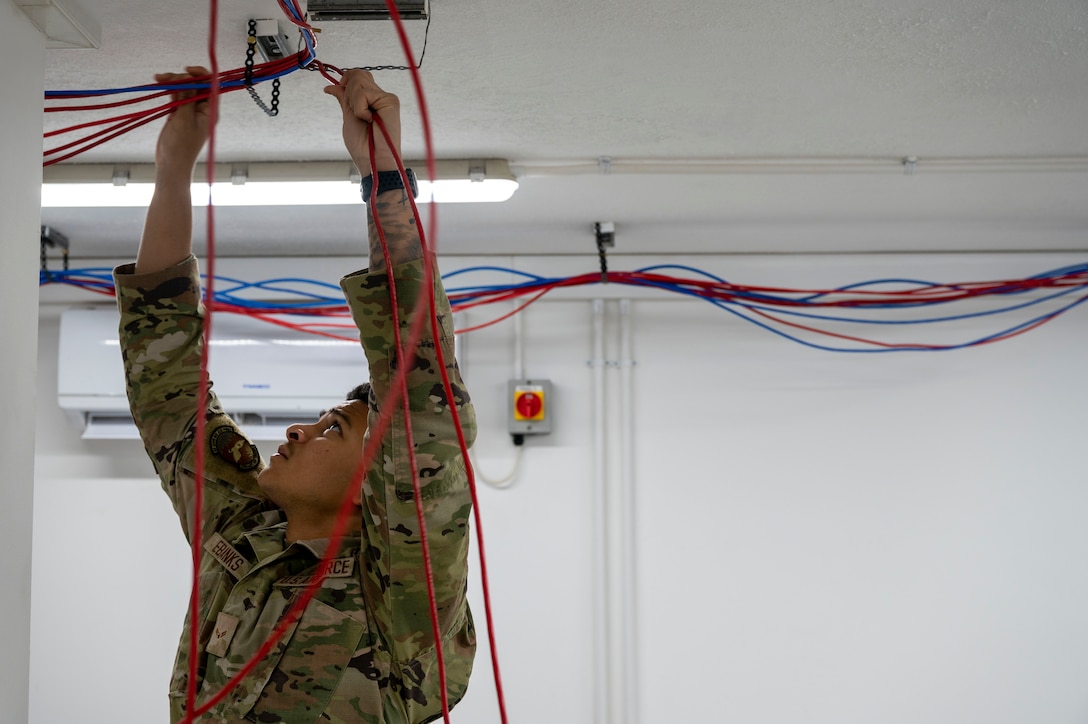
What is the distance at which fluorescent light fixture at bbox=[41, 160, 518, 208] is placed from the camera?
2.26 m

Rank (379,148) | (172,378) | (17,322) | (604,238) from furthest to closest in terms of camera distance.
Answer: (604,238) < (172,378) < (379,148) < (17,322)

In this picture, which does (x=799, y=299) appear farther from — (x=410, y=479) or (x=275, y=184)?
(x=410, y=479)

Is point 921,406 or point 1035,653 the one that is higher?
point 921,406

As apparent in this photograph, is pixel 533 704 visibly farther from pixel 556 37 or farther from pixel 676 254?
pixel 556 37

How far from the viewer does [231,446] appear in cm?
183

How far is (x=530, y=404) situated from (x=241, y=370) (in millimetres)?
883

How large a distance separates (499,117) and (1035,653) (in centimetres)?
229

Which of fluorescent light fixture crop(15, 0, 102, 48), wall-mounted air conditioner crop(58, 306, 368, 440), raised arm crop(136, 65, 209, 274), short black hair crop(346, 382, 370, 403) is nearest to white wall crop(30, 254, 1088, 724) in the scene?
wall-mounted air conditioner crop(58, 306, 368, 440)

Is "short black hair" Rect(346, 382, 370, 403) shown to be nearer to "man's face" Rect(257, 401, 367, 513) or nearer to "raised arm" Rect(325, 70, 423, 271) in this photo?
"man's face" Rect(257, 401, 367, 513)

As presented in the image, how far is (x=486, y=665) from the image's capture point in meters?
2.93

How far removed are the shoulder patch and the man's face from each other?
72 millimetres

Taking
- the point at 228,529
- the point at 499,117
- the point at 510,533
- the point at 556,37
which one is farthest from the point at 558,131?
the point at 510,533

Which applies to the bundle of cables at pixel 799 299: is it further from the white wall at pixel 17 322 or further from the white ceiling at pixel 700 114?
the white wall at pixel 17 322

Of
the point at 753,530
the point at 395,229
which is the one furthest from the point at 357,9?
the point at 753,530
